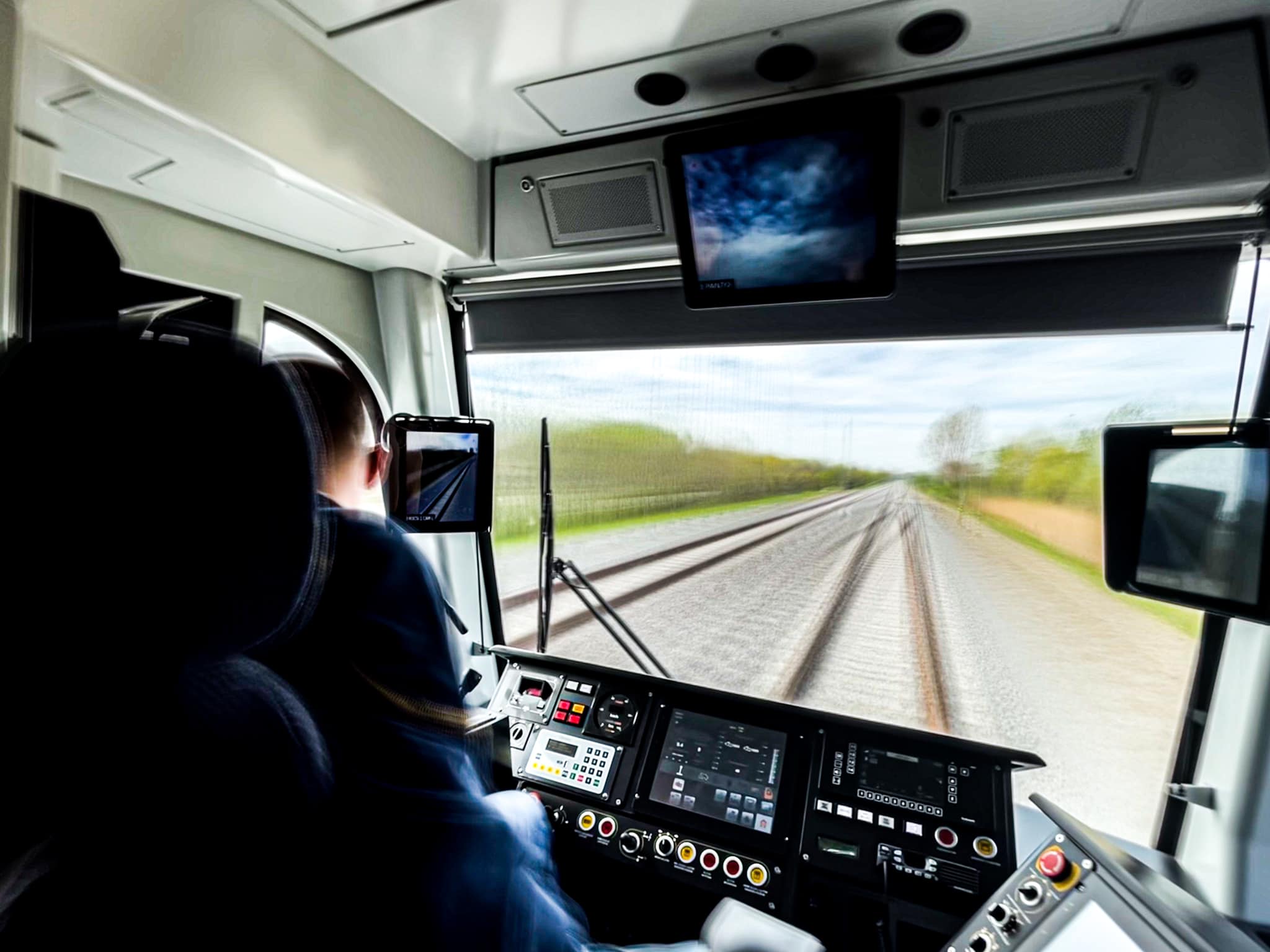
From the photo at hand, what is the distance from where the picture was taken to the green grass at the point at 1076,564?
183cm

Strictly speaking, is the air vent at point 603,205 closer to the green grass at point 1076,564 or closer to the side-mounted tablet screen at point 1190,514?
the green grass at point 1076,564

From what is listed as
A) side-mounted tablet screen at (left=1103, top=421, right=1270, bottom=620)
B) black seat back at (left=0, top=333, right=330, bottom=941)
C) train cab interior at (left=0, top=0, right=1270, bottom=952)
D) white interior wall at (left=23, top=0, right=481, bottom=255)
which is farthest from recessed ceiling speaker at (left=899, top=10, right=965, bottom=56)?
black seat back at (left=0, top=333, right=330, bottom=941)

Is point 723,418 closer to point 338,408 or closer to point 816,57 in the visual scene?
point 816,57

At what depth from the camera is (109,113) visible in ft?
4.68

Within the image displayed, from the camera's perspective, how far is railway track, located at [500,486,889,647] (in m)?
2.49

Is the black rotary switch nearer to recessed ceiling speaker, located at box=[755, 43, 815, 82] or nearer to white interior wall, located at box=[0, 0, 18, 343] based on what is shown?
white interior wall, located at box=[0, 0, 18, 343]

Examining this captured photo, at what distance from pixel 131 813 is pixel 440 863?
1.57 ft

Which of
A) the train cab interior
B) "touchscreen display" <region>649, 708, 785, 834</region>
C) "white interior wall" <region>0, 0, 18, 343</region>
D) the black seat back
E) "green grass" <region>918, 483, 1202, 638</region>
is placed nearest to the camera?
the black seat back

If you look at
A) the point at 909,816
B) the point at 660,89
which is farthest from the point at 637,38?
the point at 909,816

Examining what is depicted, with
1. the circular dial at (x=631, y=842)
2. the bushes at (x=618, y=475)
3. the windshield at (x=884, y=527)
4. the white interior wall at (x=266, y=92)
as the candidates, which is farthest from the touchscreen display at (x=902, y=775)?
the white interior wall at (x=266, y=92)

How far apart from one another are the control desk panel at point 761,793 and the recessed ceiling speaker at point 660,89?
205 cm

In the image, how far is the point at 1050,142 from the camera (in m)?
1.62

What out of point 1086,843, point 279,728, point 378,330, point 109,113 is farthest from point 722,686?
point 109,113

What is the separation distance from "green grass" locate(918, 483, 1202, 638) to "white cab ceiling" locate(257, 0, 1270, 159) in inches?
51.8
